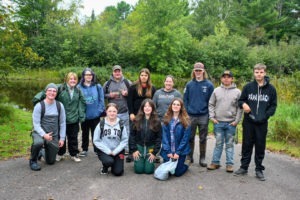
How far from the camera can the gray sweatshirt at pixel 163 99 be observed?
6.56 m

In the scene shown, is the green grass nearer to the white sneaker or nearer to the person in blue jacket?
the white sneaker

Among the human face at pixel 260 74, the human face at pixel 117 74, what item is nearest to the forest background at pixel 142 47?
the human face at pixel 117 74

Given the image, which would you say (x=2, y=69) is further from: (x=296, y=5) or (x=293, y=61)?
(x=296, y=5)

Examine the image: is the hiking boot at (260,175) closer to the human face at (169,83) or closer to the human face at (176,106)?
the human face at (176,106)

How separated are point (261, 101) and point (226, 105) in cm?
65

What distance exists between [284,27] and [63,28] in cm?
2977

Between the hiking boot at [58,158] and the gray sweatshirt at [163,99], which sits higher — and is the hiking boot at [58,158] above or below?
below

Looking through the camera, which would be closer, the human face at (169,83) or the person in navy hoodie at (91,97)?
the human face at (169,83)

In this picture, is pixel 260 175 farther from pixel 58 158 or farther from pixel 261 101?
pixel 58 158

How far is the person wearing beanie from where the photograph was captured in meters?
6.13

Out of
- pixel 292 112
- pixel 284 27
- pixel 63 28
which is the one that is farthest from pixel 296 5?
pixel 292 112

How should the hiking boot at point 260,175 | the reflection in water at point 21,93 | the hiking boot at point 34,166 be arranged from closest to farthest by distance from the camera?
the hiking boot at point 260,175, the hiking boot at point 34,166, the reflection in water at point 21,93

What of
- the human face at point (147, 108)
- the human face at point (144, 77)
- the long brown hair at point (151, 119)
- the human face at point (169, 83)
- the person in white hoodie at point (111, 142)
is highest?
the human face at point (144, 77)

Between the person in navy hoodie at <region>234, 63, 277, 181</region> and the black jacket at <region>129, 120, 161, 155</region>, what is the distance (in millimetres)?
1529
